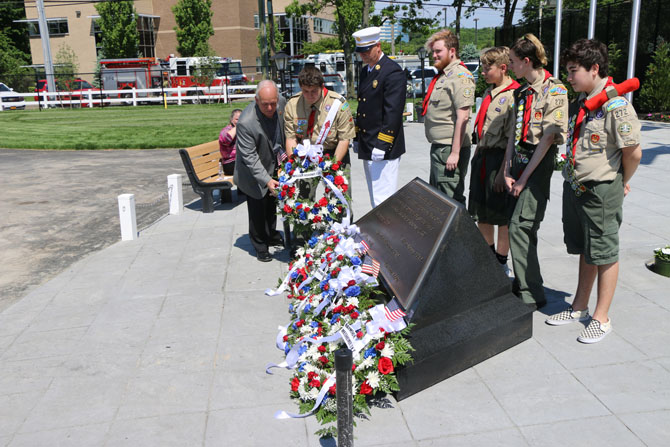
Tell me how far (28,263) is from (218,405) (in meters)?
4.40

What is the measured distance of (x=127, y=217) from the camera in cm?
757

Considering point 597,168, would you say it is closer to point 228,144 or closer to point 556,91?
point 556,91

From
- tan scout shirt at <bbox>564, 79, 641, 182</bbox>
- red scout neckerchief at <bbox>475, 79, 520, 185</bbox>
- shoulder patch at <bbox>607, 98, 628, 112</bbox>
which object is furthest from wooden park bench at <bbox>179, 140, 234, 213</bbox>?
shoulder patch at <bbox>607, 98, 628, 112</bbox>

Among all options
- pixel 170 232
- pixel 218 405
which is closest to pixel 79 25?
pixel 170 232

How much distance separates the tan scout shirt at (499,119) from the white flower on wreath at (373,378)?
8.10 ft

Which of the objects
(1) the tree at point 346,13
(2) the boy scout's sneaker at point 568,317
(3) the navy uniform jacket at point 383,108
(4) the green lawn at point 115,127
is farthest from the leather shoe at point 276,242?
(1) the tree at point 346,13

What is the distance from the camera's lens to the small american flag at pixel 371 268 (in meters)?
4.23

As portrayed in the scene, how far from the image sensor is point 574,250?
4449 mm

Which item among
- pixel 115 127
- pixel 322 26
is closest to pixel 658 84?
pixel 115 127

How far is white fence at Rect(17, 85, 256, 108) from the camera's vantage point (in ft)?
114

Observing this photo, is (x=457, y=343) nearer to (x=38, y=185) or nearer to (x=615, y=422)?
(x=615, y=422)

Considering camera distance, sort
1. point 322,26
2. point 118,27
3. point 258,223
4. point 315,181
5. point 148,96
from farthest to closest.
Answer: point 322,26
point 118,27
point 148,96
point 258,223
point 315,181

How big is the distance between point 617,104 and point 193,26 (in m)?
55.7

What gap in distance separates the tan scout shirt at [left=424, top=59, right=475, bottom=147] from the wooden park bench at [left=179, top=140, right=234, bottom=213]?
13.4 feet
